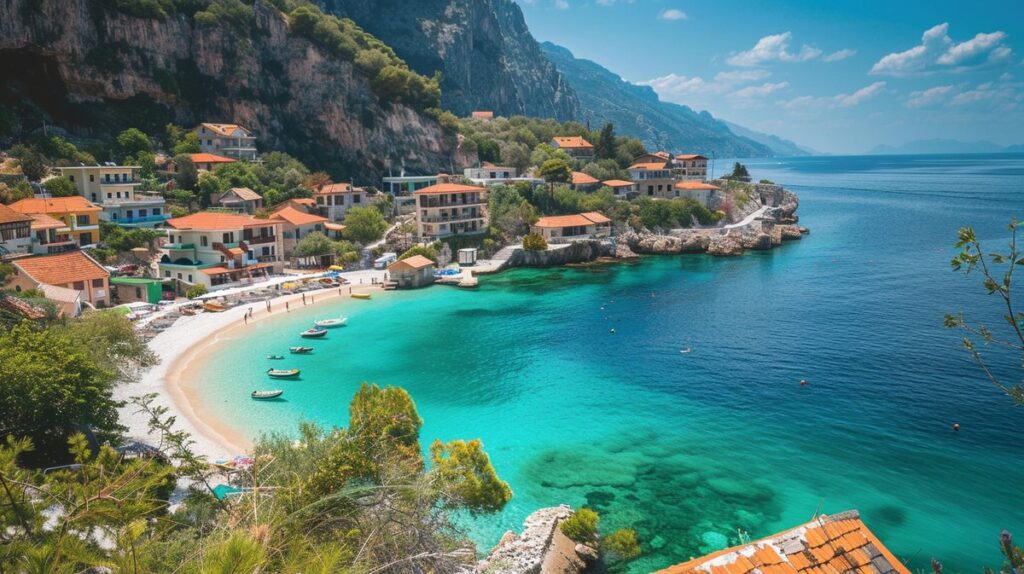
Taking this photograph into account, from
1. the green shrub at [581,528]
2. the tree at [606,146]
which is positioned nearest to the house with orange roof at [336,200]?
the tree at [606,146]

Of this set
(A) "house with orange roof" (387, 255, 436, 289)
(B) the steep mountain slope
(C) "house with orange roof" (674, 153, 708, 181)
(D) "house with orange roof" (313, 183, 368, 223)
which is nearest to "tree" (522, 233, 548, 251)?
(A) "house with orange roof" (387, 255, 436, 289)

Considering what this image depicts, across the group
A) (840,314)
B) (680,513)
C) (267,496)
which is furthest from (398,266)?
(267,496)

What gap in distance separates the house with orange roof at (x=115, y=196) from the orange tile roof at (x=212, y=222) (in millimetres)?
5739

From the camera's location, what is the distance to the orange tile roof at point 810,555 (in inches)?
376

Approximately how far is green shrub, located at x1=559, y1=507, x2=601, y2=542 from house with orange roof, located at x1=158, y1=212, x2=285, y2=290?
42251 mm

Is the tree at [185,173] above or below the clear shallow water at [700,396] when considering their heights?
above

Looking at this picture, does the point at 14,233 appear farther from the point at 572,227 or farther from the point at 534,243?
the point at 572,227

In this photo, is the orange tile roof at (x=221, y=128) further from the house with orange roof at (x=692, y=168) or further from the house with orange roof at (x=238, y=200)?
the house with orange roof at (x=692, y=168)

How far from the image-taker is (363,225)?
68312 mm

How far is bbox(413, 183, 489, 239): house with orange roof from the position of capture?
70.2m

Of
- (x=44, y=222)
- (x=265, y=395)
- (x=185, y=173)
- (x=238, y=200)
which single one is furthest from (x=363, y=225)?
(x=265, y=395)

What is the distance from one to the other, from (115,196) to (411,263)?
28.7 metres

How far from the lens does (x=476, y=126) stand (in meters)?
107

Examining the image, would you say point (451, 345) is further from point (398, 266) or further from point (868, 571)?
point (868, 571)
